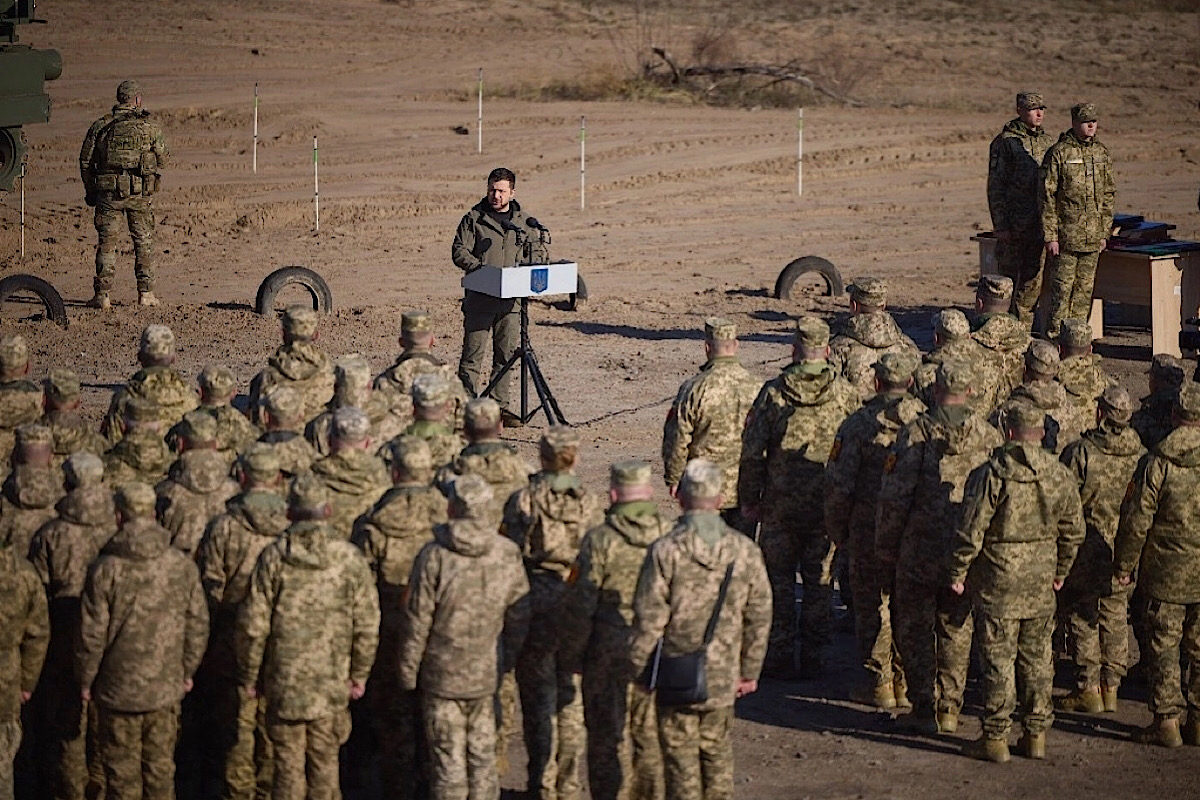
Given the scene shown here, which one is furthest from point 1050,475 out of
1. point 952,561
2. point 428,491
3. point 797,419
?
point 428,491

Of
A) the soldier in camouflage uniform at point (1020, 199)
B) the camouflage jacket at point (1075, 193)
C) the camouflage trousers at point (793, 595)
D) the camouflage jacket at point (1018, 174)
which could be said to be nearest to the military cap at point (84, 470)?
the camouflage trousers at point (793, 595)

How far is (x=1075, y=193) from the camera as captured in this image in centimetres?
1808

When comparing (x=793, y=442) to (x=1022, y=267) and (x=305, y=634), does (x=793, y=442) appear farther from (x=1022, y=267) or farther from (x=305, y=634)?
(x=1022, y=267)

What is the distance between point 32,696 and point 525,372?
682 cm

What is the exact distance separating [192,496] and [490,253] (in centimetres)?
634

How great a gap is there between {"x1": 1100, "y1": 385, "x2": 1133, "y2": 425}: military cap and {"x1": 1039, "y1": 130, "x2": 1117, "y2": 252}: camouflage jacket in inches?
277

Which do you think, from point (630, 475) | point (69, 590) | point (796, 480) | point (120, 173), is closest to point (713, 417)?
point (796, 480)

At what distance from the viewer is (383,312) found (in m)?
21.5

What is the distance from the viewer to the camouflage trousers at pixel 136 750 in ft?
31.3

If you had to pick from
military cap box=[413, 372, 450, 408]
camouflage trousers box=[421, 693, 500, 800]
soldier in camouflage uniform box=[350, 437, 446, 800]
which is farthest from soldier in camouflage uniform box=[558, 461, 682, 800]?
military cap box=[413, 372, 450, 408]

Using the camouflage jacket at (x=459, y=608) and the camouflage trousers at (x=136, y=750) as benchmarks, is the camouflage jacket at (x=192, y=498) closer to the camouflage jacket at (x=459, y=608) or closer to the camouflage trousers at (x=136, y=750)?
the camouflage trousers at (x=136, y=750)

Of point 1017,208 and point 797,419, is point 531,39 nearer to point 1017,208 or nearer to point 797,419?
point 1017,208

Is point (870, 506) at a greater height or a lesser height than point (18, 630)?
greater

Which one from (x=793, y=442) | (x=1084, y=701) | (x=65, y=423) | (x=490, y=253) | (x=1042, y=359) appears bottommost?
(x=1084, y=701)
